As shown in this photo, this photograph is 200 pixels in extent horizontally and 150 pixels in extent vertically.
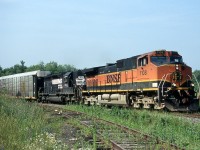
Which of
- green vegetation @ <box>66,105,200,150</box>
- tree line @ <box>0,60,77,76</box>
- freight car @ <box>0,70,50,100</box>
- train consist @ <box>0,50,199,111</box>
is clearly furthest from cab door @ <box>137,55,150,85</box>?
tree line @ <box>0,60,77,76</box>

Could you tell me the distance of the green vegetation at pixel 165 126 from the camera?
8.81 meters

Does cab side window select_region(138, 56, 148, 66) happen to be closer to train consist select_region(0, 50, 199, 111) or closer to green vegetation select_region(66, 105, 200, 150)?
train consist select_region(0, 50, 199, 111)

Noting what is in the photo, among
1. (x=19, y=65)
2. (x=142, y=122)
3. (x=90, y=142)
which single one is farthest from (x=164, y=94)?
(x=19, y=65)

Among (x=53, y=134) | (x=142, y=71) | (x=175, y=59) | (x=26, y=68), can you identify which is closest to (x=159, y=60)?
(x=175, y=59)

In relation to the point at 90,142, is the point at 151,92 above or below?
above

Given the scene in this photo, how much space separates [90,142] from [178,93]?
31.8ft

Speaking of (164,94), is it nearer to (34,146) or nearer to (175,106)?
(175,106)

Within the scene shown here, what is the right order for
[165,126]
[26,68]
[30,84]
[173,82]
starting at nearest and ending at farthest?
1. [165,126]
2. [173,82]
3. [30,84]
4. [26,68]

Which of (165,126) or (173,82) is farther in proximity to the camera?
(173,82)

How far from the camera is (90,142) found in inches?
349

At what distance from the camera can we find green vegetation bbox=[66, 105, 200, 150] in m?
8.81

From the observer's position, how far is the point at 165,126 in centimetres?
1172

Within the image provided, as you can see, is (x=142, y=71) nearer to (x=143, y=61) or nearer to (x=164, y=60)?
(x=143, y=61)

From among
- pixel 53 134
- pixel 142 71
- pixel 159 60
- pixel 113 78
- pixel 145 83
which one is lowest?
pixel 53 134
